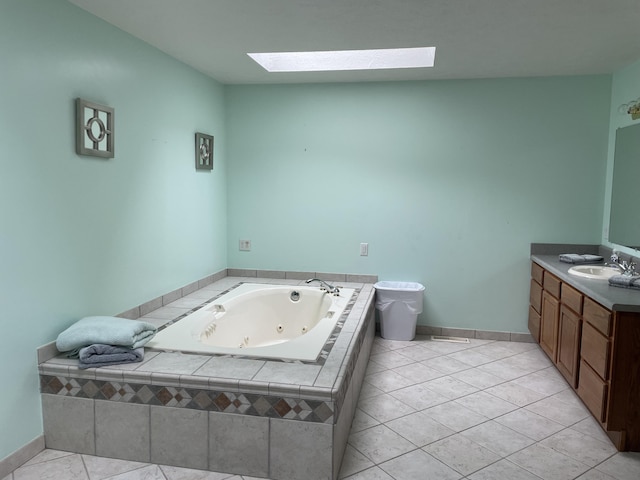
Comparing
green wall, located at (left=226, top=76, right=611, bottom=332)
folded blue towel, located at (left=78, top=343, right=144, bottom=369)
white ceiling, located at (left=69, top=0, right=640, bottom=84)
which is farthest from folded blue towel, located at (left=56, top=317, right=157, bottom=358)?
green wall, located at (left=226, top=76, right=611, bottom=332)

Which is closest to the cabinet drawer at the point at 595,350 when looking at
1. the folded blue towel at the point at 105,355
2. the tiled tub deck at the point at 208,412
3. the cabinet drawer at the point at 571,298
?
the cabinet drawer at the point at 571,298

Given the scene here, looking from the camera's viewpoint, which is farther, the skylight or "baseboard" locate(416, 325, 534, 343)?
"baseboard" locate(416, 325, 534, 343)

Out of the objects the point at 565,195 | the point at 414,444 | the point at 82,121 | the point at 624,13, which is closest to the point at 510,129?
the point at 565,195

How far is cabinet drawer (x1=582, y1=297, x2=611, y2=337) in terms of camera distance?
2455mm

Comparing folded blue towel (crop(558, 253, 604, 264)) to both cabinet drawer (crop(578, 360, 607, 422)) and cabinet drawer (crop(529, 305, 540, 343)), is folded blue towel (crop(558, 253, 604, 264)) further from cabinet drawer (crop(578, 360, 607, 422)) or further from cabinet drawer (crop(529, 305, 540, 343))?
cabinet drawer (crop(578, 360, 607, 422))

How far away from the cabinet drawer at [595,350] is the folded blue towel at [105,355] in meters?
2.42

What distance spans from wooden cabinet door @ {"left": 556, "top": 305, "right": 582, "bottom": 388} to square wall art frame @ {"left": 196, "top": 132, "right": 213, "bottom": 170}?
297cm

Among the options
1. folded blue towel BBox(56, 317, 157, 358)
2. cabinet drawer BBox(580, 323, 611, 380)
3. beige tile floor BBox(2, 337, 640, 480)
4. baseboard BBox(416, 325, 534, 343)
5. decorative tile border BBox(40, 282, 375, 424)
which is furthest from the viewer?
baseboard BBox(416, 325, 534, 343)

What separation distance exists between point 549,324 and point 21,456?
11.2 ft

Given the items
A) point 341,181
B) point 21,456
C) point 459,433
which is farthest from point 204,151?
point 459,433

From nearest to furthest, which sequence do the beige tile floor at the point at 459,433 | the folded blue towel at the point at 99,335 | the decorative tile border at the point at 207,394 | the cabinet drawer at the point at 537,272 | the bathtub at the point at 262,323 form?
the decorative tile border at the point at 207,394 → the beige tile floor at the point at 459,433 → the folded blue towel at the point at 99,335 → the bathtub at the point at 262,323 → the cabinet drawer at the point at 537,272

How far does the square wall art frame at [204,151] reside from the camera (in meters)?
3.89

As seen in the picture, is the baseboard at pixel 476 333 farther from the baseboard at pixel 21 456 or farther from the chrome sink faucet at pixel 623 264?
the baseboard at pixel 21 456

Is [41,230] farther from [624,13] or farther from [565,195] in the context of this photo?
[565,195]
